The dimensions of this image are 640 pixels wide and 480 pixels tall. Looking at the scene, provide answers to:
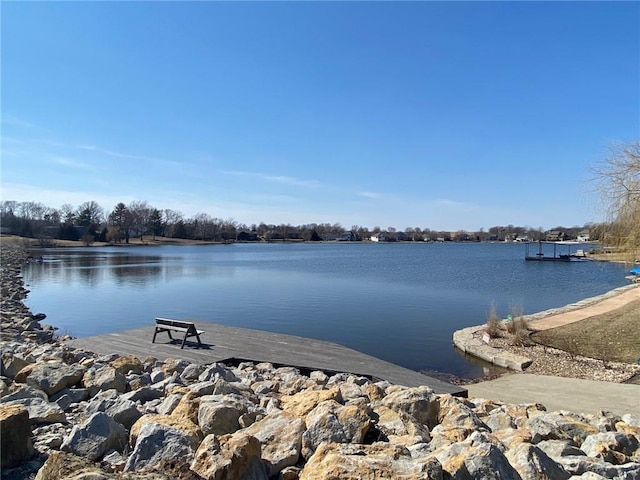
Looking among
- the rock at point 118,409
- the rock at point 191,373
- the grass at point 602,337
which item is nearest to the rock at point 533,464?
A: the rock at point 118,409

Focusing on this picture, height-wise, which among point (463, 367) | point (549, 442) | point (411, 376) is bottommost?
point (463, 367)

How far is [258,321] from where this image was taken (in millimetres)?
17516

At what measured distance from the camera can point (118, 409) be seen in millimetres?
4250

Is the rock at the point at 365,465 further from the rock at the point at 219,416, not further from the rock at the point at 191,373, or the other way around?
the rock at the point at 191,373

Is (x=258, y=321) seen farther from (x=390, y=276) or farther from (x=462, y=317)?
(x=390, y=276)

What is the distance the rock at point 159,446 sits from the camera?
10.1ft

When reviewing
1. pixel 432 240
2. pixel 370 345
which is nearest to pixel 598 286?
pixel 370 345

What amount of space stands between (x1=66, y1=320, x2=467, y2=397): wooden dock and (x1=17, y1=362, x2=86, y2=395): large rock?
11.5ft

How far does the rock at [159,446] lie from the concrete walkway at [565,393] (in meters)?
6.08

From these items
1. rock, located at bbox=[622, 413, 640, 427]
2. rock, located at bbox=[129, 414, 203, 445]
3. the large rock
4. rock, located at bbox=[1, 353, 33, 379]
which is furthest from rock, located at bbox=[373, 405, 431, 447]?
rock, located at bbox=[1, 353, 33, 379]

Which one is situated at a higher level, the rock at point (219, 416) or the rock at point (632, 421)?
the rock at point (219, 416)

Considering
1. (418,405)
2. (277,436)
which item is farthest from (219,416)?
(418,405)

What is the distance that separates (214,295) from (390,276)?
628 inches

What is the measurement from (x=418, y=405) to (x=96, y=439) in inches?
120
